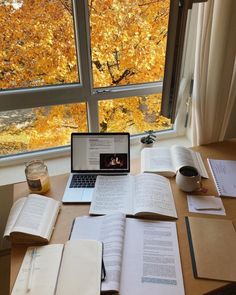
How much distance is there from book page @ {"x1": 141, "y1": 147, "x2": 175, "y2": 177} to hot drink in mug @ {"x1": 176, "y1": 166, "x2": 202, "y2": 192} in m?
0.08

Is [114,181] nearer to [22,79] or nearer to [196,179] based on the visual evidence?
[196,179]

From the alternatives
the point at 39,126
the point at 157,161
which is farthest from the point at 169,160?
the point at 39,126

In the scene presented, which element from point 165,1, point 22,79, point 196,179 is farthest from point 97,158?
point 165,1

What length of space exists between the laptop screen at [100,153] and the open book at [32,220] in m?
0.25

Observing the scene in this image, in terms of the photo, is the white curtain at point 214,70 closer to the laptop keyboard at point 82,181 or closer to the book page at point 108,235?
the laptop keyboard at point 82,181

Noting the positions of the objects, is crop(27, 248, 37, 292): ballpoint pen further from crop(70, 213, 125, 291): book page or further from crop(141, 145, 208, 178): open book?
crop(141, 145, 208, 178): open book

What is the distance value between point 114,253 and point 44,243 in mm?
243

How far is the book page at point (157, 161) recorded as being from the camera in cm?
124

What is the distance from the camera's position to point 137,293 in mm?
754

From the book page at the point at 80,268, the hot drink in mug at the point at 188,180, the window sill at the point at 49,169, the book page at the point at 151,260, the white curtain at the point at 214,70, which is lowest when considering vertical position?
the window sill at the point at 49,169

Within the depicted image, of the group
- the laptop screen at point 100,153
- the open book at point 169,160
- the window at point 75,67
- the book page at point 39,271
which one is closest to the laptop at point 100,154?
the laptop screen at point 100,153

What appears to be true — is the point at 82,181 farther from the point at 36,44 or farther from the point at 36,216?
the point at 36,44

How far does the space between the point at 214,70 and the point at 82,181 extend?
822 millimetres

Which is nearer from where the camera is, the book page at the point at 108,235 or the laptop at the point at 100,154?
the book page at the point at 108,235
